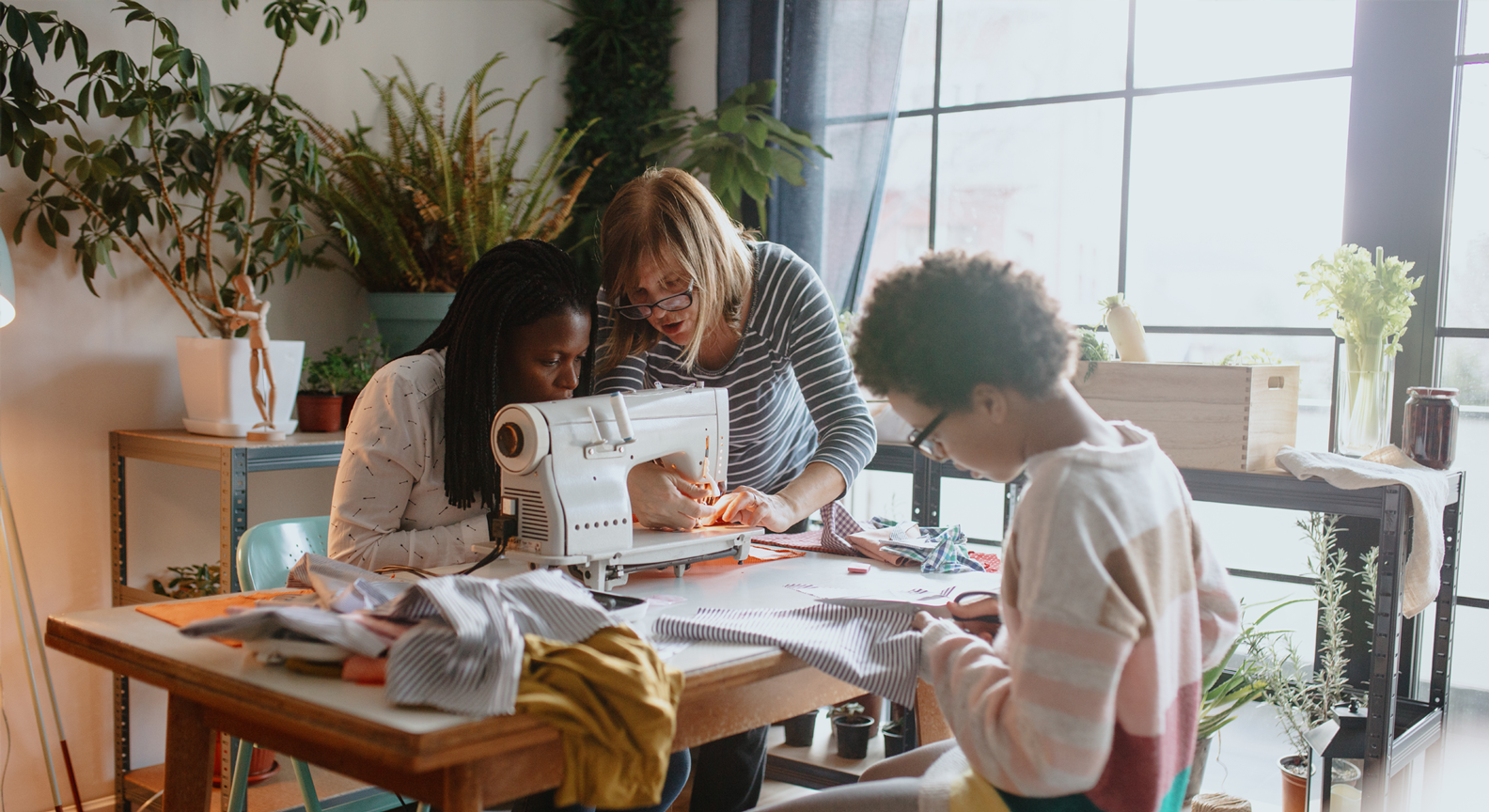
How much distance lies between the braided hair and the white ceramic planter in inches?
40.5

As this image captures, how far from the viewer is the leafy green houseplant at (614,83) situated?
3.65m

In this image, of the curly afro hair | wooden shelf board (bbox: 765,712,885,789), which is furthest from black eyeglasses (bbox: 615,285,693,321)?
wooden shelf board (bbox: 765,712,885,789)

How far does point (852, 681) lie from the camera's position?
120cm

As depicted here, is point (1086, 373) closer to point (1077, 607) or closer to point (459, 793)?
point (1077, 607)

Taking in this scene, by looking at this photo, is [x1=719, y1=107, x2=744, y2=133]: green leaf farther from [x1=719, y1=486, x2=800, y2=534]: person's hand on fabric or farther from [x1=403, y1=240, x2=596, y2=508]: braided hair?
[x1=719, y1=486, x2=800, y2=534]: person's hand on fabric

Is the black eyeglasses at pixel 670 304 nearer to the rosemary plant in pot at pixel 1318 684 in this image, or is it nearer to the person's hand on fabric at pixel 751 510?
the person's hand on fabric at pixel 751 510

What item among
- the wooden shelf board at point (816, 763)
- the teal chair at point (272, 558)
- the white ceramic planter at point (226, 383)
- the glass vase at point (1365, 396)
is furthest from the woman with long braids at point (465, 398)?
the glass vase at point (1365, 396)

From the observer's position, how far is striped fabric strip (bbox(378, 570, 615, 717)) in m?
0.96

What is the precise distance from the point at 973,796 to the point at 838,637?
0.26m

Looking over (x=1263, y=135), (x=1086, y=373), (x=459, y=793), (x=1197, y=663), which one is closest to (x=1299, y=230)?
(x=1263, y=135)

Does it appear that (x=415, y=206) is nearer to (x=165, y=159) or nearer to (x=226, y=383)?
(x=165, y=159)

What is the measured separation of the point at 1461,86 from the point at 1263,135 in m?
0.44

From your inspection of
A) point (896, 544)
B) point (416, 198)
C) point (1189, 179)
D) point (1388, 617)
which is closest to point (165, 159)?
point (416, 198)

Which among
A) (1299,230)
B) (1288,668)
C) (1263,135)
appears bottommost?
(1288,668)
